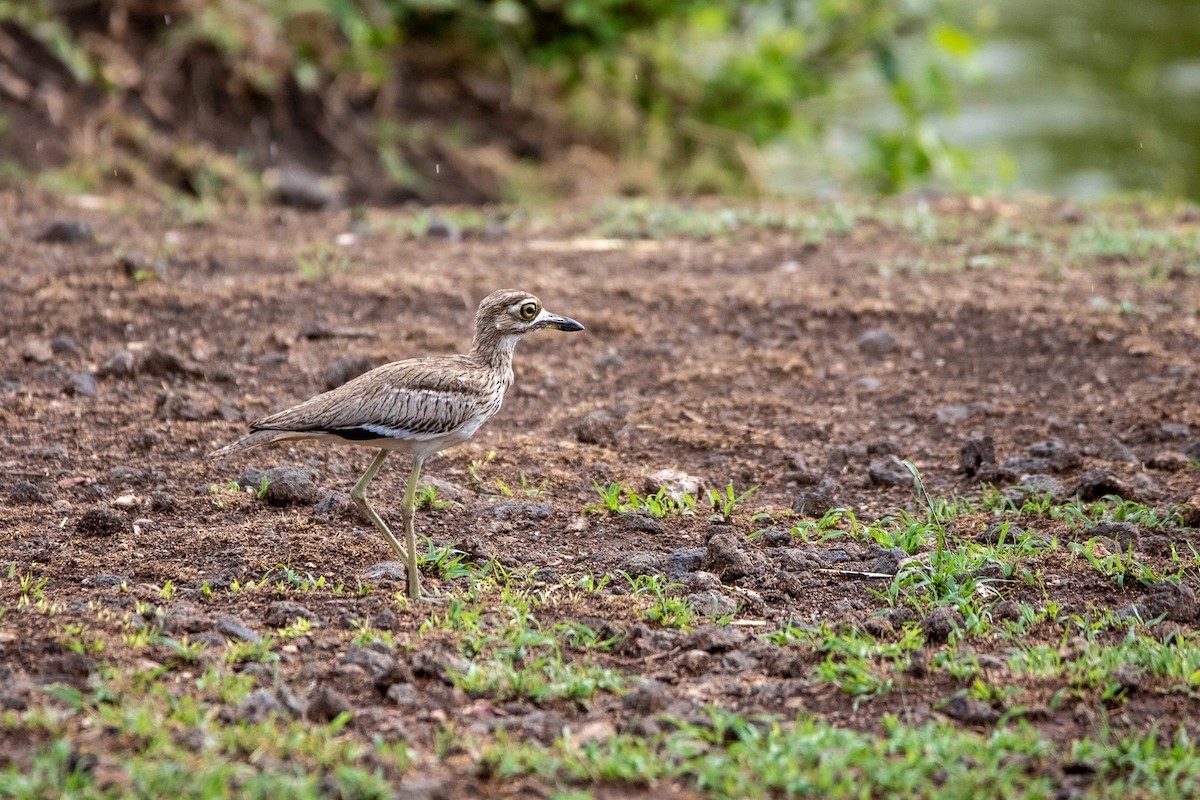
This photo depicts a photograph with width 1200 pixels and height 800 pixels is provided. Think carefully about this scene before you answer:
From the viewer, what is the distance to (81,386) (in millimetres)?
6355

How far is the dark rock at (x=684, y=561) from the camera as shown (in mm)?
4945

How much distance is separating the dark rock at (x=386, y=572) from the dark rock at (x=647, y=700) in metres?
1.15

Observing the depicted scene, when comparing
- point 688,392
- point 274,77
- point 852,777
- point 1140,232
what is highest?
point 274,77

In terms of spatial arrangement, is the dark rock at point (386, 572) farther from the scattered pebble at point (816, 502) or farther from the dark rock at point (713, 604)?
the scattered pebble at point (816, 502)

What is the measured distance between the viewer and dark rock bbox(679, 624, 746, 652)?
4.38 metres

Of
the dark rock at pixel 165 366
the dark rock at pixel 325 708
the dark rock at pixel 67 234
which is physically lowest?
the dark rock at pixel 325 708

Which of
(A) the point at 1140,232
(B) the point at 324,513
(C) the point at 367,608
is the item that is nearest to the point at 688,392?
(B) the point at 324,513

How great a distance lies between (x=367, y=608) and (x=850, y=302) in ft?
12.7

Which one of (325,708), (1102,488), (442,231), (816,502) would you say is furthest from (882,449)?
(442,231)

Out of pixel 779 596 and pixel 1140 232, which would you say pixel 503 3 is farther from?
pixel 779 596

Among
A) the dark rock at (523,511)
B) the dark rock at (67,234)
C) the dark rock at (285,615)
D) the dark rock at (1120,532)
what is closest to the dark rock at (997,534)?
the dark rock at (1120,532)

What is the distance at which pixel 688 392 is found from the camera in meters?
6.75

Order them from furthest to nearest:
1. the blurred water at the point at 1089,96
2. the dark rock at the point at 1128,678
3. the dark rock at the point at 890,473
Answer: the blurred water at the point at 1089,96, the dark rock at the point at 890,473, the dark rock at the point at 1128,678

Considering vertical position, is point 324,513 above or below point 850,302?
below
